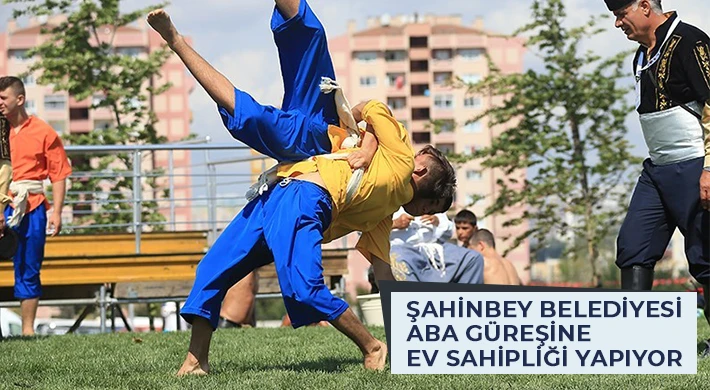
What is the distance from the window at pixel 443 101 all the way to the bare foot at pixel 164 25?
105352mm

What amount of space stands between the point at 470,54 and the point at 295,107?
10933 cm

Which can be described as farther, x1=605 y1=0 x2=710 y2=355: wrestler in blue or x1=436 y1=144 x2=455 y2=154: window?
x1=436 y1=144 x2=455 y2=154: window

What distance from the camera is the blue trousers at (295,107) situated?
539 cm

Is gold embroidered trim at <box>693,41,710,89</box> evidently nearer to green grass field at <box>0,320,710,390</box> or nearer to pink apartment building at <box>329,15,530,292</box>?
green grass field at <box>0,320,710,390</box>

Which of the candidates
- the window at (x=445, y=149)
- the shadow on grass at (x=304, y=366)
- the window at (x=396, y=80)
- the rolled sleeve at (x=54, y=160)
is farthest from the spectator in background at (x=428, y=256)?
the window at (x=396, y=80)

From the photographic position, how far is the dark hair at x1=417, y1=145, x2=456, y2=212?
19.1ft

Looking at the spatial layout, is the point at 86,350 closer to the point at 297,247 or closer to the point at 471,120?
the point at 297,247

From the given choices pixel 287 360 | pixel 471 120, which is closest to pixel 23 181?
pixel 287 360

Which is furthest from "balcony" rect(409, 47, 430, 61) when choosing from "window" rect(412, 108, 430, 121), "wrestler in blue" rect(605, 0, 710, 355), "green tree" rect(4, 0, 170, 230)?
"wrestler in blue" rect(605, 0, 710, 355)

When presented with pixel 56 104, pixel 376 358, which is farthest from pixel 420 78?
pixel 376 358

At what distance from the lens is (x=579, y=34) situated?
84.4ft

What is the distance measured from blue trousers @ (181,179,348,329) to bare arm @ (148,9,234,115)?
515mm

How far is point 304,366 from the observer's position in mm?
6102

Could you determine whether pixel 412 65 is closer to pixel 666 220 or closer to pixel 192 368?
pixel 666 220
